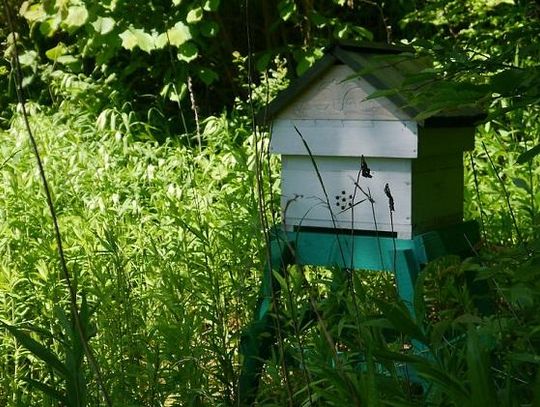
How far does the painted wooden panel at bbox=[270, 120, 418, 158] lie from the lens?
3006 mm

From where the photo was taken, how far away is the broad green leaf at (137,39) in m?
6.14

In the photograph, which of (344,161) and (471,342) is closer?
(471,342)

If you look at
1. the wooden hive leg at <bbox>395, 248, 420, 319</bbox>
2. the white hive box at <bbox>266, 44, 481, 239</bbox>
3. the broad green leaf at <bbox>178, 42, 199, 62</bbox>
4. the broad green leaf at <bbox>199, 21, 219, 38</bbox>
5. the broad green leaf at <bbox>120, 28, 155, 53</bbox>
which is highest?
the broad green leaf at <bbox>199, 21, 219, 38</bbox>

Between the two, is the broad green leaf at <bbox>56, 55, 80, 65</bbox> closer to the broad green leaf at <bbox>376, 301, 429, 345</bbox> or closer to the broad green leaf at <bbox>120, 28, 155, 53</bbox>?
the broad green leaf at <bbox>120, 28, 155, 53</bbox>

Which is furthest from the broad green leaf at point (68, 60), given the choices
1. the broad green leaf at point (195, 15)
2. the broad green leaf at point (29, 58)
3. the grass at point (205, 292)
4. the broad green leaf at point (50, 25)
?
the broad green leaf at point (195, 15)

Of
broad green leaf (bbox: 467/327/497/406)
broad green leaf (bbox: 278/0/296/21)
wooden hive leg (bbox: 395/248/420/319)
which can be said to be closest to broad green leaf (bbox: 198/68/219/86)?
broad green leaf (bbox: 278/0/296/21)

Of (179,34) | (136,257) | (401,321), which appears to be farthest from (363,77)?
(179,34)

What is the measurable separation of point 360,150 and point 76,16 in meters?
3.42

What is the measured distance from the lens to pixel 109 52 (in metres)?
6.45

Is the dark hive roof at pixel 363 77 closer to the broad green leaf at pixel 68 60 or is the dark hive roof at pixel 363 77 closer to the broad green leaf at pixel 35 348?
the broad green leaf at pixel 35 348

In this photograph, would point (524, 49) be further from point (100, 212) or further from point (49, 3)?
point (49, 3)

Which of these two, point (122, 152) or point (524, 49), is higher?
point (524, 49)

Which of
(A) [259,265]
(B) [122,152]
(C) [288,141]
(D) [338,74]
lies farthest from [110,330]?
(B) [122,152]

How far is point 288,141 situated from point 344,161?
211 millimetres
